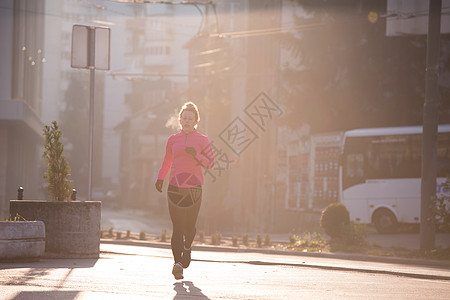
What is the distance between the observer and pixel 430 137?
17438mm

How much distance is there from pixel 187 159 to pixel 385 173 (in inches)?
836

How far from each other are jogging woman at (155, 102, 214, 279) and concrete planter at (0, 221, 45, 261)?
8.20 ft

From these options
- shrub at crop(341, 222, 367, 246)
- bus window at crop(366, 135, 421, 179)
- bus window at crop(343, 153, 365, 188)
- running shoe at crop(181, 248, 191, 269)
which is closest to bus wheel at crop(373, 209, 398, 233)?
bus window at crop(366, 135, 421, 179)

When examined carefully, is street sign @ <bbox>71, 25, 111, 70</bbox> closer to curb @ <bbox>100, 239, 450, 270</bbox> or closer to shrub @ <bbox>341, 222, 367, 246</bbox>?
curb @ <bbox>100, 239, 450, 270</bbox>

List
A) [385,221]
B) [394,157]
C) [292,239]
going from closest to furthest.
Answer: [292,239] → [385,221] → [394,157]

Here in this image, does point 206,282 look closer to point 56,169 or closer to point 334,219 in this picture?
point 56,169

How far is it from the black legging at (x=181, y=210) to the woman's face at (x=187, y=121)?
70 cm

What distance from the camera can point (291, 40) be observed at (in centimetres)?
3600

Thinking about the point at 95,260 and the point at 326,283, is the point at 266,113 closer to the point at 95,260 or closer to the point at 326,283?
the point at 95,260

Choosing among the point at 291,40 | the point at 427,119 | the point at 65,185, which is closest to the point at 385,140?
the point at 291,40

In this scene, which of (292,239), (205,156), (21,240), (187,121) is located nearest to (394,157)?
(292,239)

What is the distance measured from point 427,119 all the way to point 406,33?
1309cm

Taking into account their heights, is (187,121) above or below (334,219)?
above

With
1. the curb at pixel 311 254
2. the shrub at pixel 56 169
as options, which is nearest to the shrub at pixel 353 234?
the curb at pixel 311 254
